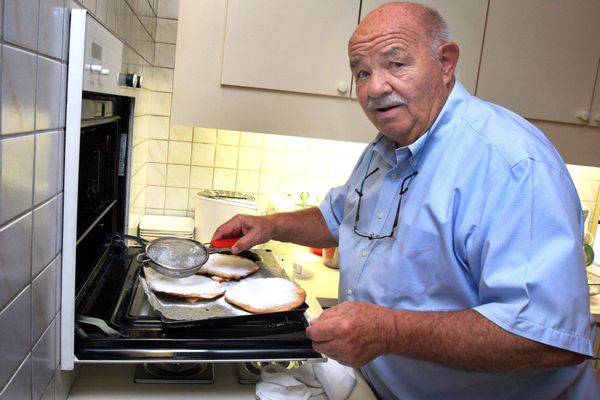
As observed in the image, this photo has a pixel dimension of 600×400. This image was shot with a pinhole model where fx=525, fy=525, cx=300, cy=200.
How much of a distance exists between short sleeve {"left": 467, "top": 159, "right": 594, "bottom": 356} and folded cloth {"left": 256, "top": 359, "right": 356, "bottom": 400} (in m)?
0.30

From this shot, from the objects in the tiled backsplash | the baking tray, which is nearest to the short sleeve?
the baking tray

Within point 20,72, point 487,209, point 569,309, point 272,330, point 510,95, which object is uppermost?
point 510,95

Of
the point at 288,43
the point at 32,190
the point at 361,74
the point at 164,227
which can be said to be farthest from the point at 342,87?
the point at 32,190

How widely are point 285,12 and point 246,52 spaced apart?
6.8 inches

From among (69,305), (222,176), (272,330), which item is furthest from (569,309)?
(222,176)

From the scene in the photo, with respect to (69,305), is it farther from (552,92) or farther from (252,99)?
(552,92)

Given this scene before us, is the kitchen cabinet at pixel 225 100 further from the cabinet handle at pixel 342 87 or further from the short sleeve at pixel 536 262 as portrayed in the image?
the short sleeve at pixel 536 262

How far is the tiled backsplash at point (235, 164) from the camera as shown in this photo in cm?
206

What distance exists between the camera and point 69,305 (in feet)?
2.68

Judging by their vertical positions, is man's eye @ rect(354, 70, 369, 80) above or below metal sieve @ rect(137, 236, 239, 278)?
above

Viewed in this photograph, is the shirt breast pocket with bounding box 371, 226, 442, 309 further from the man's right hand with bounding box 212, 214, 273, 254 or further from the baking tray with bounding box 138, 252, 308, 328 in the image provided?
the man's right hand with bounding box 212, 214, 273, 254

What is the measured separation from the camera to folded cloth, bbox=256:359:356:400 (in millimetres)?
934

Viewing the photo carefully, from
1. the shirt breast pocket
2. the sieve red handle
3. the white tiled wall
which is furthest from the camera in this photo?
the sieve red handle

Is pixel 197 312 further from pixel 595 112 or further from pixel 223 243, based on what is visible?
pixel 595 112
